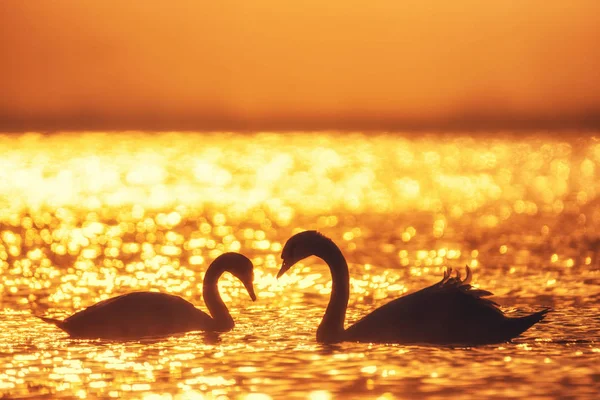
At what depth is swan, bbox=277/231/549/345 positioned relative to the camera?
1831 cm

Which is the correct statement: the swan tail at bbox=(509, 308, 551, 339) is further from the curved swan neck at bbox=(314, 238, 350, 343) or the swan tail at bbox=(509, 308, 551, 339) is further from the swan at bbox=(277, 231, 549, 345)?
the curved swan neck at bbox=(314, 238, 350, 343)

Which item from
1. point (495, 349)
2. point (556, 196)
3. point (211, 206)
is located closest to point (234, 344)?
point (495, 349)

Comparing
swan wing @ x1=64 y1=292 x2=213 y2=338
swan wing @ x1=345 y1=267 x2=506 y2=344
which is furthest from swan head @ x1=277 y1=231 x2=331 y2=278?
swan wing @ x1=64 y1=292 x2=213 y2=338

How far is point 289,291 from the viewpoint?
78.8 ft

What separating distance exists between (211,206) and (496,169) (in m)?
47.5

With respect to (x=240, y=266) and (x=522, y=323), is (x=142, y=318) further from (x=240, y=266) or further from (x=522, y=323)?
(x=522, y=323)

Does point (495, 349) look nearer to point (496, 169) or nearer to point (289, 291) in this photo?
point (289, 291)

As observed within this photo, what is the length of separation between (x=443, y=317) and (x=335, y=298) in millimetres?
1457

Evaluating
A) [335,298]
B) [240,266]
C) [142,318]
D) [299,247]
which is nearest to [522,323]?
[335,298]

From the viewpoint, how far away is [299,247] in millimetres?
19109

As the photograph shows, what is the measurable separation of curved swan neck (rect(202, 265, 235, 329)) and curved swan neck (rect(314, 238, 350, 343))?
5.70 ft

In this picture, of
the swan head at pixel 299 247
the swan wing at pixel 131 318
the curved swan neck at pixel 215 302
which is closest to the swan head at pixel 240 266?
the curved swan neck at pixel 215 302

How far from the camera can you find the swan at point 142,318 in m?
19.5

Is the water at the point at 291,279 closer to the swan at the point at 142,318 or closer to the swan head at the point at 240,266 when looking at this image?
the swan at the point at 142,318
